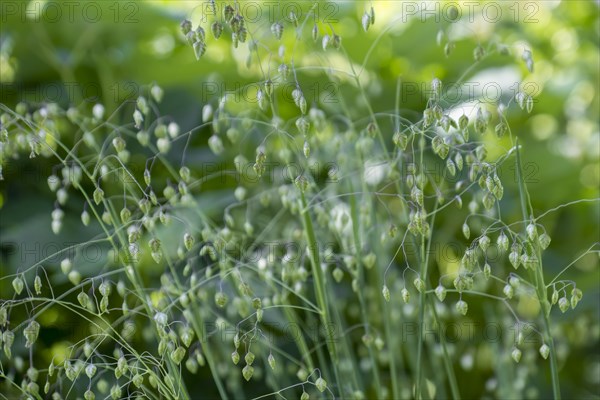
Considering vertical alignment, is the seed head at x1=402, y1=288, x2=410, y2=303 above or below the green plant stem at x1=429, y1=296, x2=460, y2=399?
above

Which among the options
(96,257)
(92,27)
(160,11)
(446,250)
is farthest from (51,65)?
(446,250)

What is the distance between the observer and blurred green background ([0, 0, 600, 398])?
4.17 ft

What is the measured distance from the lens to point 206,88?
4.50 feet

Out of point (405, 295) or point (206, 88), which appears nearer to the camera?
point (405, 295)

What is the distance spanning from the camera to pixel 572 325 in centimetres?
143

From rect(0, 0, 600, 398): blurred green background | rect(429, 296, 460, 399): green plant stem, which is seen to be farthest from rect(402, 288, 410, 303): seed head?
rect(0, 0, 600, 398): blurred green background

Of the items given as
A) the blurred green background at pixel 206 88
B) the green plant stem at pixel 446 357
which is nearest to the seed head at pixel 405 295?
the green plant stem at pixel 446 357

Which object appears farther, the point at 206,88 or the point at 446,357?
the point at 206,88

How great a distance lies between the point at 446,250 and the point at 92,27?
0.72 m

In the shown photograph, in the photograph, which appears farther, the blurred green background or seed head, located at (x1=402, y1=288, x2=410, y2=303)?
the blurred green background

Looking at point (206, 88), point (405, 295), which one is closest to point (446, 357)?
point (405, 295)

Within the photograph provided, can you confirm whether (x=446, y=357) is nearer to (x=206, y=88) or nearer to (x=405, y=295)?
(x=405, y=295)

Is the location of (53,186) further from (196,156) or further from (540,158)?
(540,158)

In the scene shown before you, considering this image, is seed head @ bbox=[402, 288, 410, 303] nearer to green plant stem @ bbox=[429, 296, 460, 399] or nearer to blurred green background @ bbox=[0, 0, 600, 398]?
green plant stem @ bbox=[429, 296, 460, 399]
